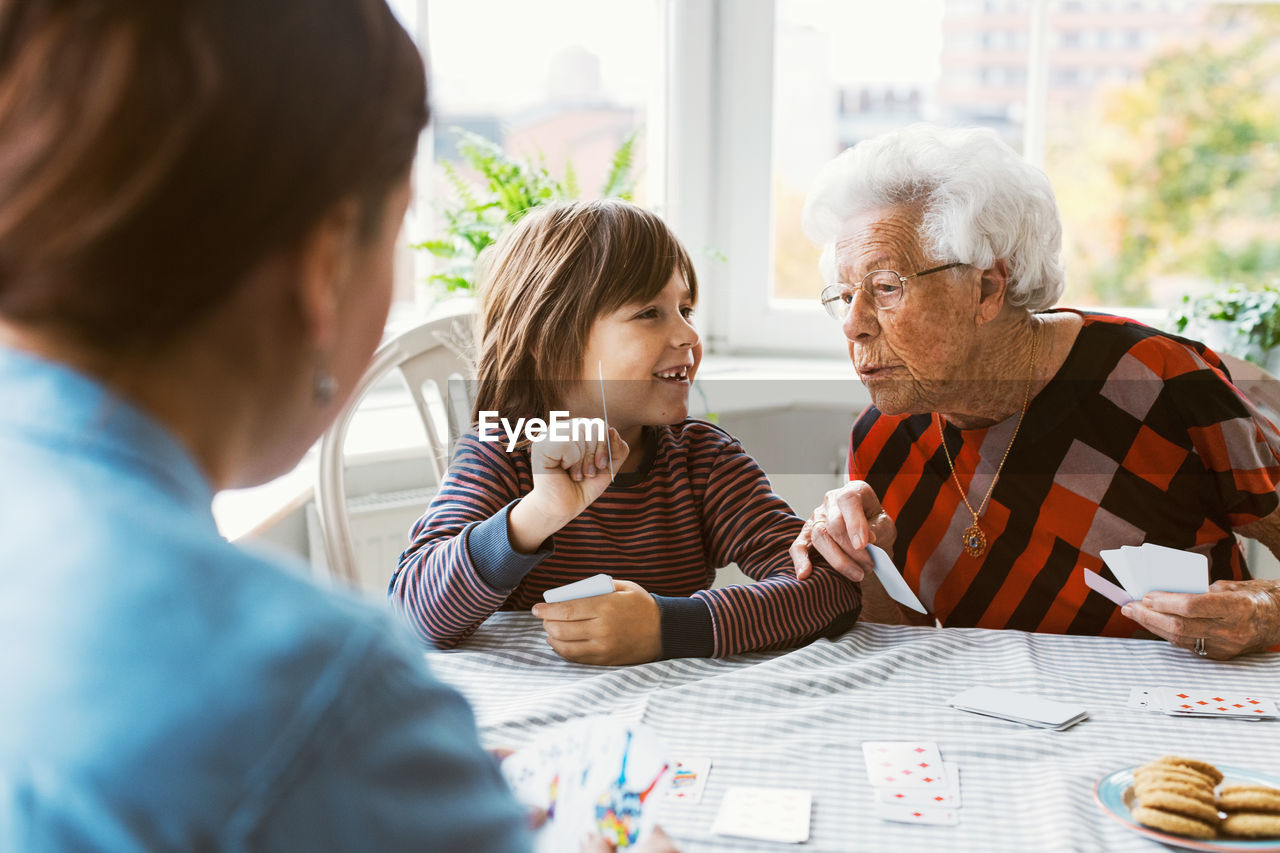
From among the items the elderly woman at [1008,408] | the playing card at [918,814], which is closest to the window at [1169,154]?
the elderly woman at [1008,408]

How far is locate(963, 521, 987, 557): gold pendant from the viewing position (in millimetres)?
1598

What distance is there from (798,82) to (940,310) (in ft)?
5.35

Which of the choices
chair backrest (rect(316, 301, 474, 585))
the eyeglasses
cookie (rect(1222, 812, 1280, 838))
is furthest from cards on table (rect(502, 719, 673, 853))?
chair backrest (rect(316, 301, 474, 585))

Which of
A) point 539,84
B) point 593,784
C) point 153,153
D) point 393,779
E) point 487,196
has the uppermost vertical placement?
point 539,84

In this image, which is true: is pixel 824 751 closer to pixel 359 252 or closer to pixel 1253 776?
pixel 1253 776

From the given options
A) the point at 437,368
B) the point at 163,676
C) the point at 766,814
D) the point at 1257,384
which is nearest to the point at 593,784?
the point at 766,814

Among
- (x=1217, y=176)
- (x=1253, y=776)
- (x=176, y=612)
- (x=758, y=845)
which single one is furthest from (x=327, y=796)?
(x=1217, y=176)

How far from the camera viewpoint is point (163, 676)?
39 cm

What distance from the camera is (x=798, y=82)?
301cm

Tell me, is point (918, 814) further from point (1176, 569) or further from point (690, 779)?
point (1176, 569)

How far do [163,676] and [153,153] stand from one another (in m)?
0.20

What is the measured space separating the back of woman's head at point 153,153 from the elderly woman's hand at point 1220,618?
Answer: 46.9 inches

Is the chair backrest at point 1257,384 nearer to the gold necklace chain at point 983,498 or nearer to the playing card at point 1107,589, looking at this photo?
the gold necklace chain at point 983,498

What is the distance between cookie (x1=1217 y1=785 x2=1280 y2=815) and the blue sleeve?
2.21 feet
